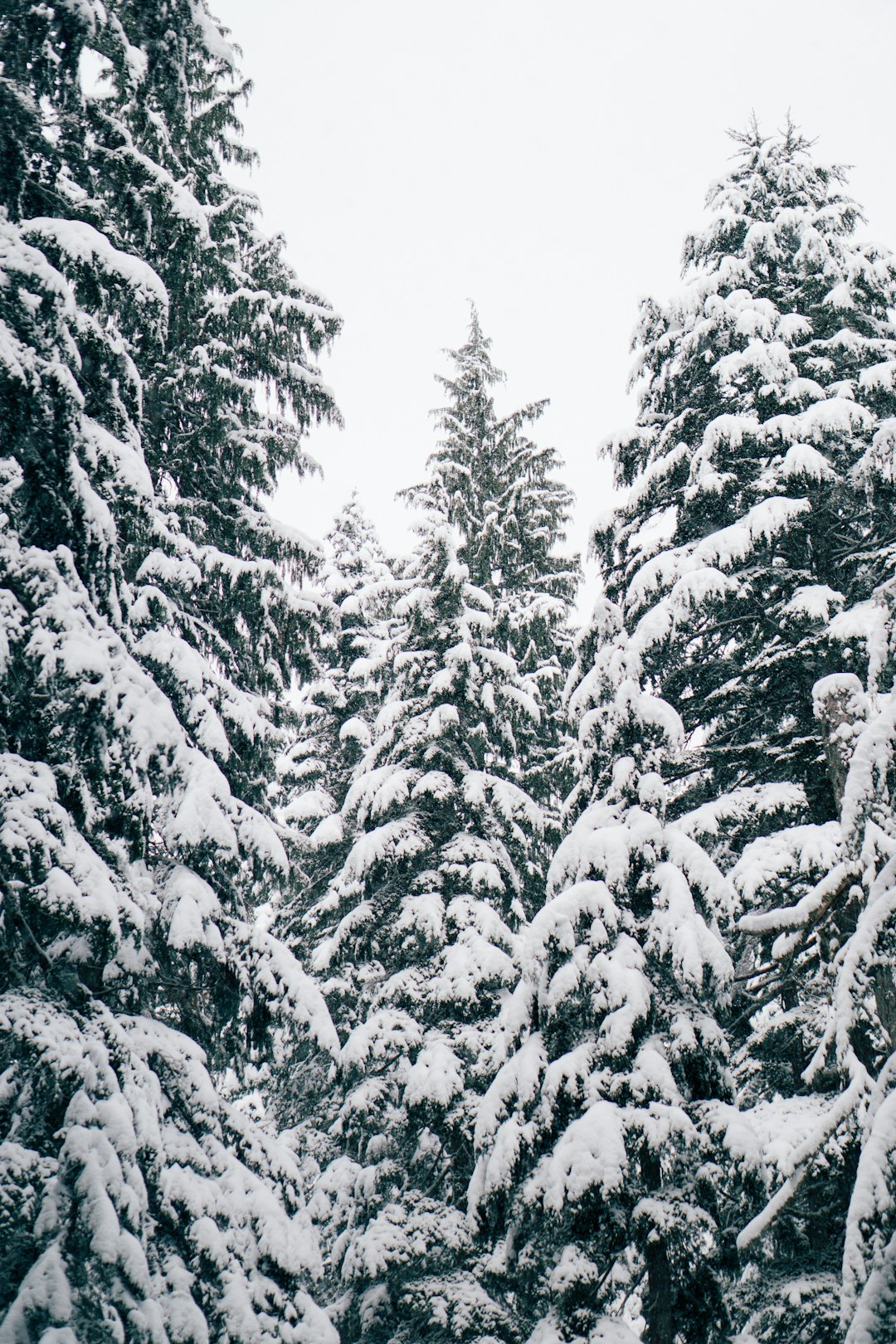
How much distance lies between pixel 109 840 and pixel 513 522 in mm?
11784

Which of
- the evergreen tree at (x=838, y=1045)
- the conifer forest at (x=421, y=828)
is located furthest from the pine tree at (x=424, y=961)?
the evergreen tree at (x=838, y=1045)

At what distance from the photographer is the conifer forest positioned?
204 inches

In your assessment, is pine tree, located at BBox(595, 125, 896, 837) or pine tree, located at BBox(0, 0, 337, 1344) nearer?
pine tree, located at BBox(0, 0, 337, 1344)

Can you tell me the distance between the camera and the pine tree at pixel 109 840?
4809 millimetres

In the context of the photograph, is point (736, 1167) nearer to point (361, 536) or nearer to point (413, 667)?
point (413, 667)

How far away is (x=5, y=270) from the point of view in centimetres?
556

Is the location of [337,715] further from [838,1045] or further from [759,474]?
[838,1045]

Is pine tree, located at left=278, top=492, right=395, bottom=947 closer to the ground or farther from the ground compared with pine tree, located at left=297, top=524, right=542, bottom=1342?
farther from the ground

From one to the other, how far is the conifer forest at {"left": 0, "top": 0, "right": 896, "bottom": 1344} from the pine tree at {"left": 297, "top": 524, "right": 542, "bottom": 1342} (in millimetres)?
71

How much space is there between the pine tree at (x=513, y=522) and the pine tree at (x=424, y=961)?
7.38ft

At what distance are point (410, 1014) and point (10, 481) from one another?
8457 millimetres

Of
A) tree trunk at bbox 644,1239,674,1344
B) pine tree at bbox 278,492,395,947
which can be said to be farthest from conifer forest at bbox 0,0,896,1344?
pine tree at bbox 278,492,395,947

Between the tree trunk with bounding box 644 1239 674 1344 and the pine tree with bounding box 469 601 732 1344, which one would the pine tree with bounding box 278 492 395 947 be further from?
the tree trunk with bounding box 644 1239 674 1344

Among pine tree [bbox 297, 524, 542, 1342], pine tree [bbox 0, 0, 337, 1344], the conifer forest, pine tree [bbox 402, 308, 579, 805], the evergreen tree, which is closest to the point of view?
the evergreen tree
